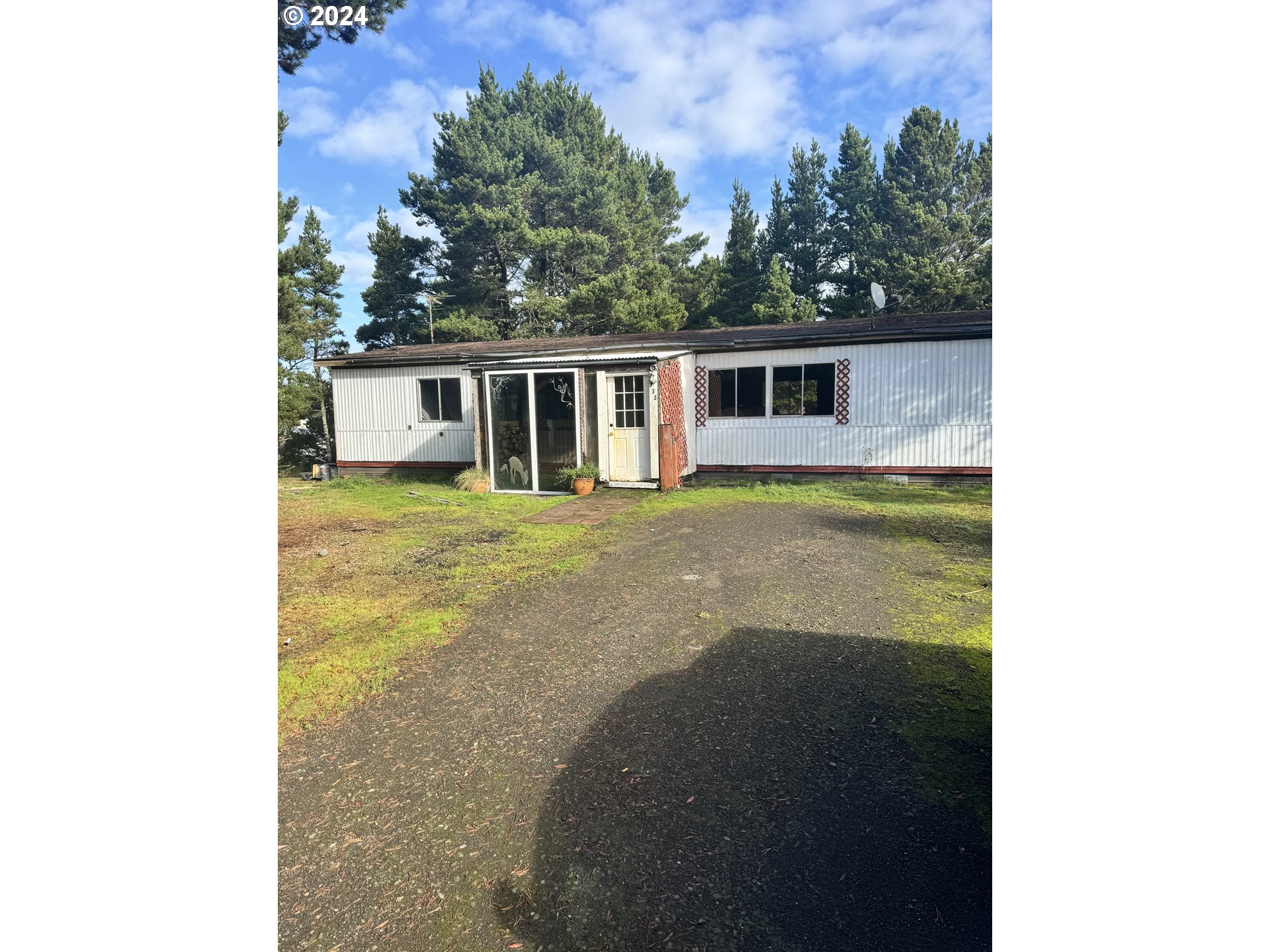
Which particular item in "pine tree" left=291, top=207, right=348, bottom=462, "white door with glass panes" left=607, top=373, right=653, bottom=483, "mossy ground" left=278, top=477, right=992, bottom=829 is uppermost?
"pine tree" left=291, top=207, right=348, bottom=462

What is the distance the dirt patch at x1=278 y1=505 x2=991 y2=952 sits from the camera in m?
1.79

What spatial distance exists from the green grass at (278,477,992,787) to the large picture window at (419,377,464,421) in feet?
8.49

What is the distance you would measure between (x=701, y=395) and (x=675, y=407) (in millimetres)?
1098

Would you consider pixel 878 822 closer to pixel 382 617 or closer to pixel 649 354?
pixel 382 617

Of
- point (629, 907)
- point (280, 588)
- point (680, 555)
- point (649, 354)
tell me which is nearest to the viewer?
point (629, 907)

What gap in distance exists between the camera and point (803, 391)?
11.5m

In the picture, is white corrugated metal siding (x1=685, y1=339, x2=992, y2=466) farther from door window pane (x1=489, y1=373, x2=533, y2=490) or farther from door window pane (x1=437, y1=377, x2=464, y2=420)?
door window pane (x1=437, y1=377, x2=464, y2=420)

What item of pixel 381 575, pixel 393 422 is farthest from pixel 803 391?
pixel 393 422

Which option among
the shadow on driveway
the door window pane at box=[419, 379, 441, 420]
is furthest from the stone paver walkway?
the shadow on driveway

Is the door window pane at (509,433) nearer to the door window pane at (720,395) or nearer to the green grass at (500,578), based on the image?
the green grass at (500,578)
